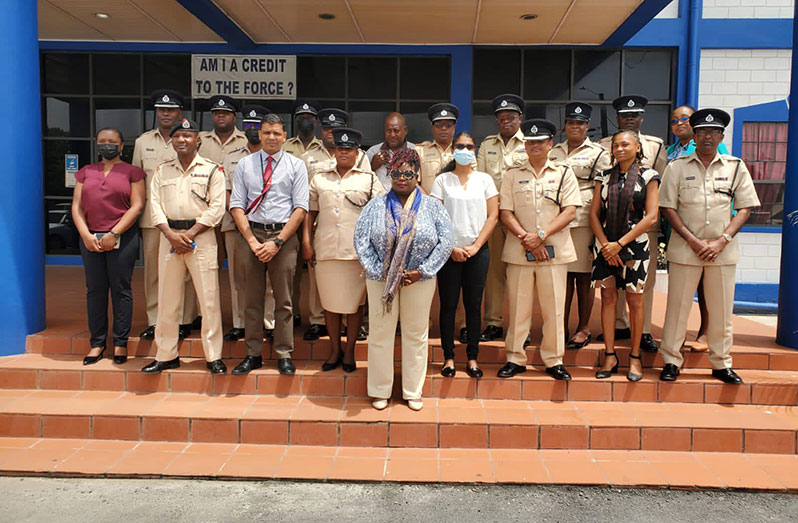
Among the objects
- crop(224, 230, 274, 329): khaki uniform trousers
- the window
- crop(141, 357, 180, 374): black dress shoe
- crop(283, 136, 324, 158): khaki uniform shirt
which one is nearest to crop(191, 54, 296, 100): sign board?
crop(283, 136, 324, 158): khaki uniform shirt

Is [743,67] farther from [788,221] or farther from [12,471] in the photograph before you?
[12,471]

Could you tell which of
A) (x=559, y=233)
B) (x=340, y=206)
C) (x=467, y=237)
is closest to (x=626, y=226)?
(x=559, y=233)

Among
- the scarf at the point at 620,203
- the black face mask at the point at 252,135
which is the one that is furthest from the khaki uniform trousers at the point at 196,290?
the scarf at the point at 620,203

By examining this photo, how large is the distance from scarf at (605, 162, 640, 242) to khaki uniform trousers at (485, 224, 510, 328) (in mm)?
974

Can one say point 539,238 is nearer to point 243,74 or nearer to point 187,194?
point 187,194

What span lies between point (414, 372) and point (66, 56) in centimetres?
822

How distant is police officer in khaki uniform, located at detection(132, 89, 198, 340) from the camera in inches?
190

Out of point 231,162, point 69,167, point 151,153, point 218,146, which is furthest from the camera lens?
point 69,167

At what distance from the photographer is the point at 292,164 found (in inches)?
174

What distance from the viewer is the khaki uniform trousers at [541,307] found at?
14.1 ft

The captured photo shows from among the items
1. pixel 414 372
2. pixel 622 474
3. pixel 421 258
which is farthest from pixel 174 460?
pixel 622 474

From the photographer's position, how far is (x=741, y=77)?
8477mm

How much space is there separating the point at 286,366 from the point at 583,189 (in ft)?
8.88

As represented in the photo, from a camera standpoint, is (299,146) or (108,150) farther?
(299,146)
